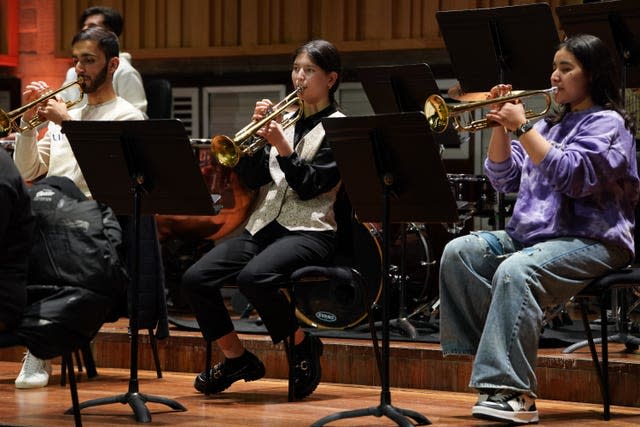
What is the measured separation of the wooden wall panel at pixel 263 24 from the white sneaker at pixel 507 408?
138 inches

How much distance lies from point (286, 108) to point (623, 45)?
50.8 inches

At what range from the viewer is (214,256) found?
433 cm

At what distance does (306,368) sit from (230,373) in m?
0.31

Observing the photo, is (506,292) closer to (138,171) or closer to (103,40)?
(138,171)

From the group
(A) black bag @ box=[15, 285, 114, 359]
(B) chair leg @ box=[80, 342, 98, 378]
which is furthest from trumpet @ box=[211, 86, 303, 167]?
(B) chair leg @ box=[80, 342, 98, 378]

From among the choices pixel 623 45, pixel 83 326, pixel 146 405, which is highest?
pixel 623 45

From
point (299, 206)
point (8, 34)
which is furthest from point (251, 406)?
point (8, 34)

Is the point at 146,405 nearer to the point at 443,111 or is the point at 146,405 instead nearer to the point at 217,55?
the point at 443,111

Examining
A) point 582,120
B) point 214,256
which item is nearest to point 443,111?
point 582,120

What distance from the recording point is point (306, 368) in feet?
14.0

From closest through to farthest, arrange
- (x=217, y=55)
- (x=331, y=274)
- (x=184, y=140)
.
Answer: (x=184, y=140), (x=331, y=274), (x=217, y=55)

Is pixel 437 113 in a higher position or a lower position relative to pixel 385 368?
higher

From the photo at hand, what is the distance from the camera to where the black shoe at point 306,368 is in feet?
13.9

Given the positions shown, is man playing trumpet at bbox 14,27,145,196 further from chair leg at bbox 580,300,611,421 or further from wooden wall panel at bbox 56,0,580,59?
wooden wall panel at bbox 56,0,580,59
